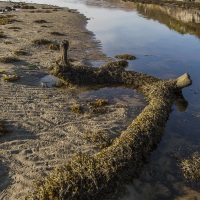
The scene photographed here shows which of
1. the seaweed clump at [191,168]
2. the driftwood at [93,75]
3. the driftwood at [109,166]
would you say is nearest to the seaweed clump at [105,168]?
the driftwood at [109,166]

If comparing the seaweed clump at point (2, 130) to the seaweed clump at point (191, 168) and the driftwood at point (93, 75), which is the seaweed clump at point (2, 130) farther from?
the seaweed clump at point (191, 168)

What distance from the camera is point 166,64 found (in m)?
32.7

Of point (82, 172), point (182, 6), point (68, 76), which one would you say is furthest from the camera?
point (182, 6)

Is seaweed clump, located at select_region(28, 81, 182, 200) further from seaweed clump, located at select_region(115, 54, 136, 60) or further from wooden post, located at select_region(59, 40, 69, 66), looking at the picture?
seaweed clump, located at select_region(115, 54, 136, 60)

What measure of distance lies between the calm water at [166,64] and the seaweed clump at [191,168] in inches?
12.4

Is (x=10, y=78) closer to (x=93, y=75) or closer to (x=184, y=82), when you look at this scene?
(x=93, y=75)

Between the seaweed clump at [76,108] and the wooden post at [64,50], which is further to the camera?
the wooden post at [64,50]

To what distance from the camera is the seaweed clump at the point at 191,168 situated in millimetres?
13523

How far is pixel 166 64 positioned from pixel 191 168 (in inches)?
801

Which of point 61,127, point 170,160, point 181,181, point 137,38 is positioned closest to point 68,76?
point 61,127

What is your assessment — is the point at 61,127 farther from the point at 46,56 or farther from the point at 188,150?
the point at 46,56

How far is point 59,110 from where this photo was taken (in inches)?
745

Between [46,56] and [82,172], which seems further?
[46,56]

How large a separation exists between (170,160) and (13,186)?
25.2 feet
